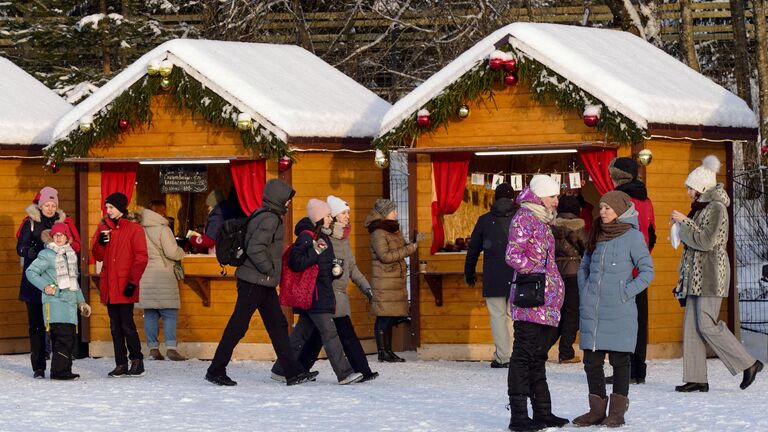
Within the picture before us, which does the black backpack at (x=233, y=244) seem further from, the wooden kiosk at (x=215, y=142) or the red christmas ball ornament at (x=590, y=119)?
the red christmas ball ornament at (x=590, y=119)

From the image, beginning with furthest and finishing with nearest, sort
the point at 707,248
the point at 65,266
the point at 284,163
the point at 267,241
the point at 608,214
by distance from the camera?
the point at 284,163, the point at 65,266, the point at 267,241, the point at 707,248, the point at 608,214

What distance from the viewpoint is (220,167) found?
19.7m

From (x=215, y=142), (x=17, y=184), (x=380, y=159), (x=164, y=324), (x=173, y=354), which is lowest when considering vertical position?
(x=173, y=354)

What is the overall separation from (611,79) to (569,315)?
2.35 metres

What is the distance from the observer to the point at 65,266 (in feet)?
49.4

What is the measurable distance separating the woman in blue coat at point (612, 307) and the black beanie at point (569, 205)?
3.82 m

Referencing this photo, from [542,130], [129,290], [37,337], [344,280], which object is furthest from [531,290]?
[37,337]

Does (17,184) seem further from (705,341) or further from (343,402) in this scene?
(705,341)

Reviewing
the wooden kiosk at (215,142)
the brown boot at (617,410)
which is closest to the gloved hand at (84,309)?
the wooden kiosk at (215,142)

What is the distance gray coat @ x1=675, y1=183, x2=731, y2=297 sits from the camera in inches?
523

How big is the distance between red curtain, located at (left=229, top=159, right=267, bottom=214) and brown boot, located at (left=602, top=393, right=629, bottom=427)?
6.93 metres

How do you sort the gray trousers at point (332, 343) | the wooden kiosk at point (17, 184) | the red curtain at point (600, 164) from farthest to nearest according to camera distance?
the wooden kiosk at point (17, 184) < the red curtain at point (600, 164) < the gray trousers at point (332, 343)

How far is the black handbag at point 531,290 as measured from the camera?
11.0m

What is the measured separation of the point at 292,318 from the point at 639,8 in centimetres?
1120
